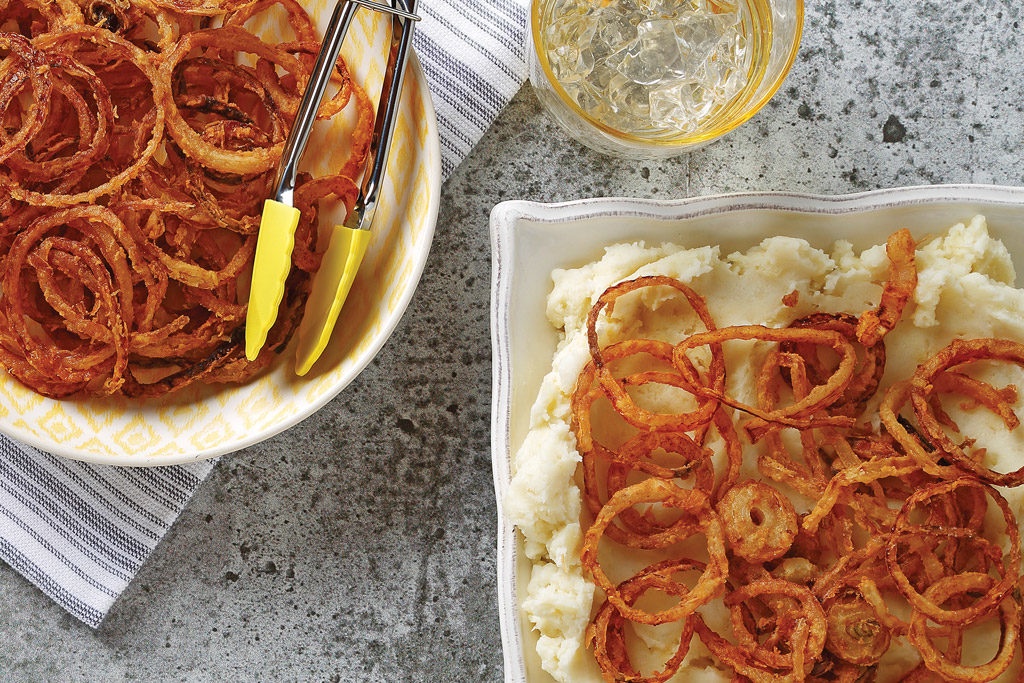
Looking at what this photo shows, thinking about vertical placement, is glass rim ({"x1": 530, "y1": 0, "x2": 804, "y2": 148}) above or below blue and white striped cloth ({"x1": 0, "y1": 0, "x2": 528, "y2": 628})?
above

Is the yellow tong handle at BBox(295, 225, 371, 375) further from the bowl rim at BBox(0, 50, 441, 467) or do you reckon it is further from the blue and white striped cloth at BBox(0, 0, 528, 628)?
the blue and white striped cloth at BBox(0, 0, 528, 628)

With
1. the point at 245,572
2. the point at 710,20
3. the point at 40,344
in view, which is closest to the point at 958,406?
the point at 710,20

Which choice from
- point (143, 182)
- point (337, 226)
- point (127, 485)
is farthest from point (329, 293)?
point (127, 485)

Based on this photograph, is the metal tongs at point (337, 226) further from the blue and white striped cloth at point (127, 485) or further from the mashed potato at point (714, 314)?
the mashed potato at point (714, 314)

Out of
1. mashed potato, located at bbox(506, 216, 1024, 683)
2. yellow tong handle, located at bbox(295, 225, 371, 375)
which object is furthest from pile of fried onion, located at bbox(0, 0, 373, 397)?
mashed potato, located at bbox(506, 216, 1024, 683)

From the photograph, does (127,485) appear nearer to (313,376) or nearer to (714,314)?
(313,376)

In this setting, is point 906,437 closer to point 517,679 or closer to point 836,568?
point 836,568

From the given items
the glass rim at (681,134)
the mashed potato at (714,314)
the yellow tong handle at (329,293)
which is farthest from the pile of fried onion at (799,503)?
the yellow tong handle at (329,293)
